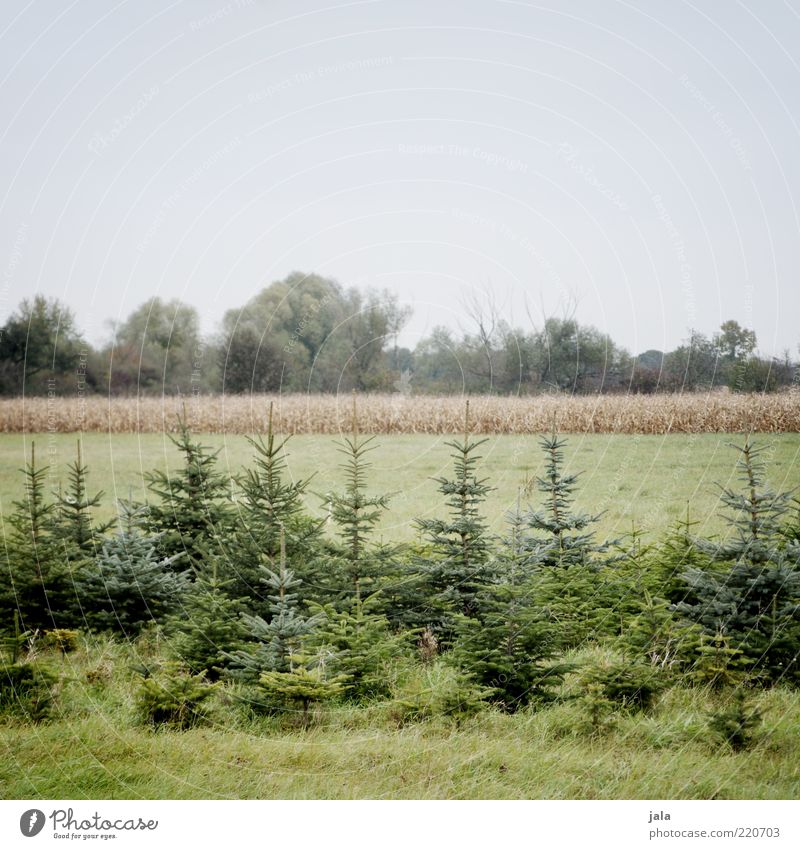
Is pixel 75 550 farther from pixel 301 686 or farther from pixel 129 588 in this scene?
pixel 301 686

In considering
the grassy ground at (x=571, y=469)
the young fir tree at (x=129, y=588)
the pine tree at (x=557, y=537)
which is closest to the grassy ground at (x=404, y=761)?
the young fir tree at (x=129, y=588)

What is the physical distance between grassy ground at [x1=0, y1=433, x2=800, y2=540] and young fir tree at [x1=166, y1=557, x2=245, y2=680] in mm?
2545

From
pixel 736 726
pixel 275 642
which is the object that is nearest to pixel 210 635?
pixel 275 642

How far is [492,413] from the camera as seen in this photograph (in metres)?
8.35

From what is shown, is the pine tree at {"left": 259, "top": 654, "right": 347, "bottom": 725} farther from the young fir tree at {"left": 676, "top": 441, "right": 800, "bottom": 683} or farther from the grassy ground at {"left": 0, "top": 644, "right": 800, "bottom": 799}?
the young fir tree at {"left": 676, "top": 441, "right": 800, "bottom": 683}

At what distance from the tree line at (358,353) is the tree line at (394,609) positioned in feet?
4.66

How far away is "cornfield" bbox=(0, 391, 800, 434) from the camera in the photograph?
7.03 meters

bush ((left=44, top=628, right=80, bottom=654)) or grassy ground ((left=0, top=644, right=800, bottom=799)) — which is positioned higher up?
bush ((left=44, top=628, right=80, bottom=654))

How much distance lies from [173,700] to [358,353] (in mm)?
4127

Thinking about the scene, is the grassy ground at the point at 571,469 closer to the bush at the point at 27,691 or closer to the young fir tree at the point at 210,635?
the young fir tree at the point at 210,635

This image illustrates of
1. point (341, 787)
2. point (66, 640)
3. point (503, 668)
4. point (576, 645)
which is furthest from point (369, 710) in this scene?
point (66, 640)

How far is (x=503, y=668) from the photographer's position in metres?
4.61

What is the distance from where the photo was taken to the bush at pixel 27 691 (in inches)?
182

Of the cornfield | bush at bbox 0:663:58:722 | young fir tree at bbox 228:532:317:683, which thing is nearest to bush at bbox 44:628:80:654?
bush at bbox 0:663:58:722
